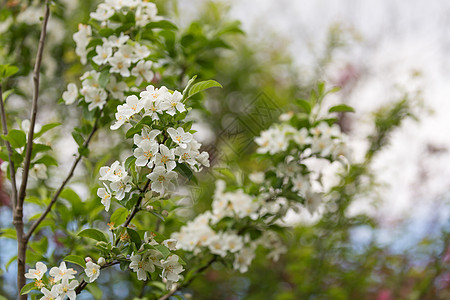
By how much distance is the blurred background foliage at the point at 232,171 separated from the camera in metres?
1.58

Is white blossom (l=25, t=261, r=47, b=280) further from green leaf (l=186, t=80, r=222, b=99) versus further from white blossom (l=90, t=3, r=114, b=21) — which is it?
white blossom (l=90, t=3, r=114, b=21)

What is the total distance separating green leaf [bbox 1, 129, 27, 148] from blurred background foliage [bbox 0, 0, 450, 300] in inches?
7.2

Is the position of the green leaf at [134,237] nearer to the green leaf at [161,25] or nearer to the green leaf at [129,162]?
the green leaf at [129,162]

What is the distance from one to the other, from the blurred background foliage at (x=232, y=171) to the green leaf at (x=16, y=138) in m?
0.18

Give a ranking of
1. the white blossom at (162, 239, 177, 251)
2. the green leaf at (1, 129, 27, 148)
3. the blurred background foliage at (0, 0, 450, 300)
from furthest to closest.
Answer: the blurred background foliage at (0, 0, 450, 300) < the green leaf at (1, 129, 27, 148) < the white blossom at (162, 239, 177, 251)

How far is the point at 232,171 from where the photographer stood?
173 centimetres

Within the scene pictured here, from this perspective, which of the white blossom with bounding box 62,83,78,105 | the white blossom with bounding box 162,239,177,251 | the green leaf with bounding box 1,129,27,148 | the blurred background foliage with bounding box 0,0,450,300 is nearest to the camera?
the white blossom with bounding box 162,239,177,251

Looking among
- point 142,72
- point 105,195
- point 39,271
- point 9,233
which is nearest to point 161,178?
point 105,195

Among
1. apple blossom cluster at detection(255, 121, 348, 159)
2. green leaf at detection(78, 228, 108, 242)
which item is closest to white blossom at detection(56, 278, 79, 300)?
green leaf at detection(78, 228, 108, 242)

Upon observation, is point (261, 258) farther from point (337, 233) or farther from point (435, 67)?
point (435, 67)

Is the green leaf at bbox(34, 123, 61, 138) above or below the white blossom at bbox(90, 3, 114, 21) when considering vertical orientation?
below

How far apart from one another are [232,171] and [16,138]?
821 mm

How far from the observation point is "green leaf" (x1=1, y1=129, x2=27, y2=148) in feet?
3.84

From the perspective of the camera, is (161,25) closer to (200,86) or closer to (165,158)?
(200,86)
